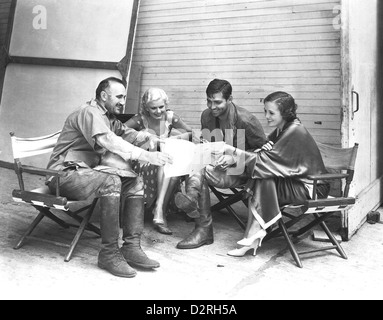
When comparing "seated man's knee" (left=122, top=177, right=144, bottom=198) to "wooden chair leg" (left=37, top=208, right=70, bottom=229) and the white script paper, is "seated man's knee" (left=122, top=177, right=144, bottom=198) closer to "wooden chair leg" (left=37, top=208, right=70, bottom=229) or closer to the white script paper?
the white script paper

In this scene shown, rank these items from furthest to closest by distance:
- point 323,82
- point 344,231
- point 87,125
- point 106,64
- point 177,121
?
point 106,64, point 323,82, point 177,121, point 344,231, point 87,125

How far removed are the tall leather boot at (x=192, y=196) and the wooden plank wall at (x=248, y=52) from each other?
164cm

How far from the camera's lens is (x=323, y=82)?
5.18 meters

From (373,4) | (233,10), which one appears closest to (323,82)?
(373,4)

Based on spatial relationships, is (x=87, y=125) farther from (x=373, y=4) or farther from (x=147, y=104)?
(x=373, y=4)

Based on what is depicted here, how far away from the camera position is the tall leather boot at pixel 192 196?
13.6 feet

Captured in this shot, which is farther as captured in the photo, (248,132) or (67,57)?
(67,57)

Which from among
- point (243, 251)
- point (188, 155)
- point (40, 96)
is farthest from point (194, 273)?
point (40, 96)

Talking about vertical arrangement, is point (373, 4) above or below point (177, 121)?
above

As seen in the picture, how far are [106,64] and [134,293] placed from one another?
12.3 feet

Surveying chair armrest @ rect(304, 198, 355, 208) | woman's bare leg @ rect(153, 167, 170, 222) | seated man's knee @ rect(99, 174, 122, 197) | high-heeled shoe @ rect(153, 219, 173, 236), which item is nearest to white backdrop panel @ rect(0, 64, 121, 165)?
woman's bare leg @ rect(153, 167, 170, 222)

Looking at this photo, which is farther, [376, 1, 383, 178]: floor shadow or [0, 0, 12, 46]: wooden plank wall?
[0, 0, 12, 46]: wooden plank wall

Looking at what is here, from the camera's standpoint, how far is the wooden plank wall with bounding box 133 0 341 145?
5.16 metres

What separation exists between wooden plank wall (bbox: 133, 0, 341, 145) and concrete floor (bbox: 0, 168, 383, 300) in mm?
1680
